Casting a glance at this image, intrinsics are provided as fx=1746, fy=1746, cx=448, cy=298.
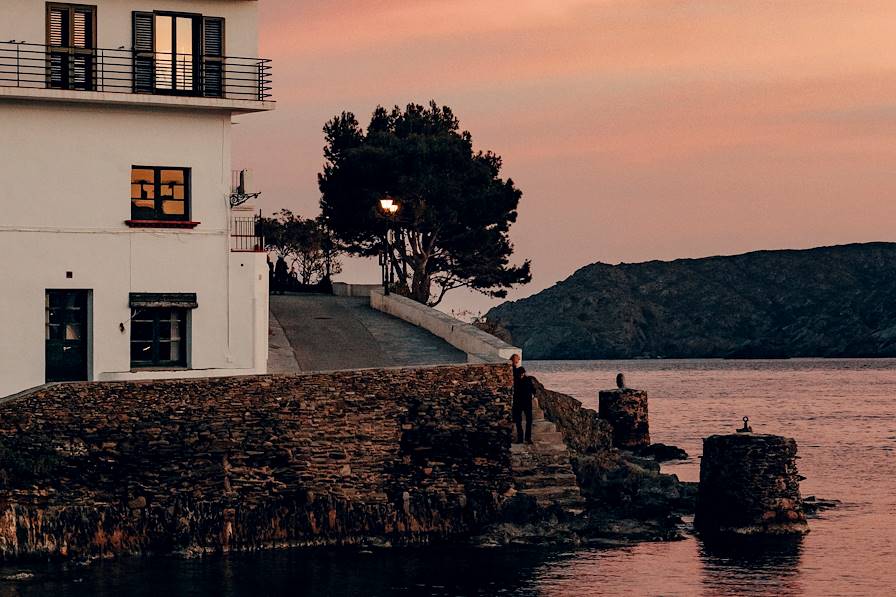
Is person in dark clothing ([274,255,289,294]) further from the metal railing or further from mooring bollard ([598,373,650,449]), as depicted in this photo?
the metal railing

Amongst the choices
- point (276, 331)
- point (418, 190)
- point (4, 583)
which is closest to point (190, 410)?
point (4, 583)

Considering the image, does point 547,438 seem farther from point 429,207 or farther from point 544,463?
point 429,207

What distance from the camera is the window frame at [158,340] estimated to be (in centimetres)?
4097

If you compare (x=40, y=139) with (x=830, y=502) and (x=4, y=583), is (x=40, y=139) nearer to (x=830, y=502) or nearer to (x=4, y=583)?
(x=4, y=583)

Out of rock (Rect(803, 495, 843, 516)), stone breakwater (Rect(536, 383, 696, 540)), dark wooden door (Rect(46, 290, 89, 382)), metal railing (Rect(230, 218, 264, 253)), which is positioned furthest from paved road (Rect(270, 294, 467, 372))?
rock (Rect(803, 495, 843, 516))

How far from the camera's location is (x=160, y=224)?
41.2 meters

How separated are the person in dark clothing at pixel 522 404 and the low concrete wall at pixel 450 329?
1.52 m

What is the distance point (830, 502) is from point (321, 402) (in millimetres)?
18460

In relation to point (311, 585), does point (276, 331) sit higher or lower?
higher

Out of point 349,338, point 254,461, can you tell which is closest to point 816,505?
point 349,338

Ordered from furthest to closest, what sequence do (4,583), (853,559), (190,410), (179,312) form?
1. (179,312)
2. (853,559)
3. (190,410)
4. (4,583)

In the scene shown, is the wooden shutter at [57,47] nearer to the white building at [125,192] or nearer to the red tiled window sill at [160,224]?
the white building at [125,192]

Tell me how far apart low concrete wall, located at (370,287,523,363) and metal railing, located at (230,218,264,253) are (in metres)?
5.76

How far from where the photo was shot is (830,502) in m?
48.9
